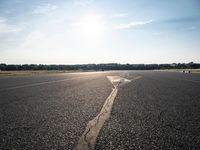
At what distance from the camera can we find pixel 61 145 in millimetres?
3203

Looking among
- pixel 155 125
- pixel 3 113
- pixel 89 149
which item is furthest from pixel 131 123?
pixel 3 113

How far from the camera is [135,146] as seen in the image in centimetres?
316

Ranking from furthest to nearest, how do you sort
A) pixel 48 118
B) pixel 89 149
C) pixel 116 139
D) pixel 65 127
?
pixel 48 118
pixel 65 127
pixel 116 139
pixel 89 149

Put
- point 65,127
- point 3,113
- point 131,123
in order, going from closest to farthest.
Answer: point 65,127
point 131,123
point 3,113

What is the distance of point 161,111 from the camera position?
19.1ft

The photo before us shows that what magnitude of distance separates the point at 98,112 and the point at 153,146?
2664 millimetres

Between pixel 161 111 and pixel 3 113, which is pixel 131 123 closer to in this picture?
pixel 161 111

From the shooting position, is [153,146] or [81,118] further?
[81,118]

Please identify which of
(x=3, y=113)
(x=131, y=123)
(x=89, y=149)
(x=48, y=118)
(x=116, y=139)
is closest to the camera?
(x=89, y=149)

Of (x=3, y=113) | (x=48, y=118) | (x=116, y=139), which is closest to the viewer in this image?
(x=116, y=139)

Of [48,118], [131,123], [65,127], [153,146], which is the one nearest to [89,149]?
[153,146]

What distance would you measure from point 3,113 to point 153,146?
3.84m

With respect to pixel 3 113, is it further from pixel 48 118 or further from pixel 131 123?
pixel 131 123

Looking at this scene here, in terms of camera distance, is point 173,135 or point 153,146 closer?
point 153,146
